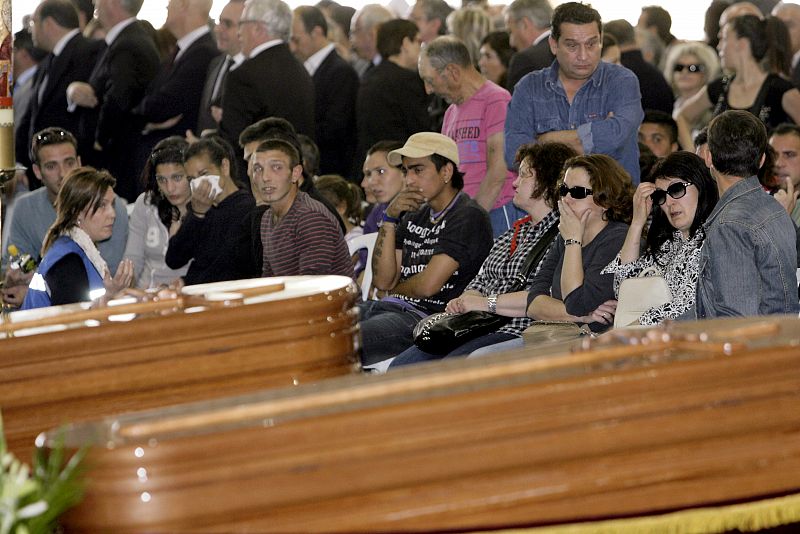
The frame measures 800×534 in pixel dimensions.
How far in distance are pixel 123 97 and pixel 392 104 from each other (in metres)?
1.88

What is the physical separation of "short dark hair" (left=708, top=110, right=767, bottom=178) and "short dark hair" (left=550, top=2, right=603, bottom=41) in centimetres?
160

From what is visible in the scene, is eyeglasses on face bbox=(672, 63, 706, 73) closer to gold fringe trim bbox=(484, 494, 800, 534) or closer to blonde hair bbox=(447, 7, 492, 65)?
blonde hair bbox=(447, 7, 492, 65)

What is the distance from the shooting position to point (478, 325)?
544cm

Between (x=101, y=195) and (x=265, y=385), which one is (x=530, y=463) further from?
(x=101, y=195)

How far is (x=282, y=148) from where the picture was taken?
643 centimetres

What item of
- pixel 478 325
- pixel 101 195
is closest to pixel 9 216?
pixel 101 195

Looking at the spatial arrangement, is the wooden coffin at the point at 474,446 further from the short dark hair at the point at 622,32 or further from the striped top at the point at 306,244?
the short dark hair at the point at 622,32

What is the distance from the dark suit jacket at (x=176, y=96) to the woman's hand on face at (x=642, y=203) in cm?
461

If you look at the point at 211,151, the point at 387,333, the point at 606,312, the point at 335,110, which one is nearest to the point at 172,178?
the point at 211,151

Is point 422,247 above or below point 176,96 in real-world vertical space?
below

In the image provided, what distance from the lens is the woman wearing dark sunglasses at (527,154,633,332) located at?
512cm

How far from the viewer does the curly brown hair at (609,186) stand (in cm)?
520

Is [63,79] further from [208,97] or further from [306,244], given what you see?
[306,244]

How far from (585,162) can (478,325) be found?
0.81 m
